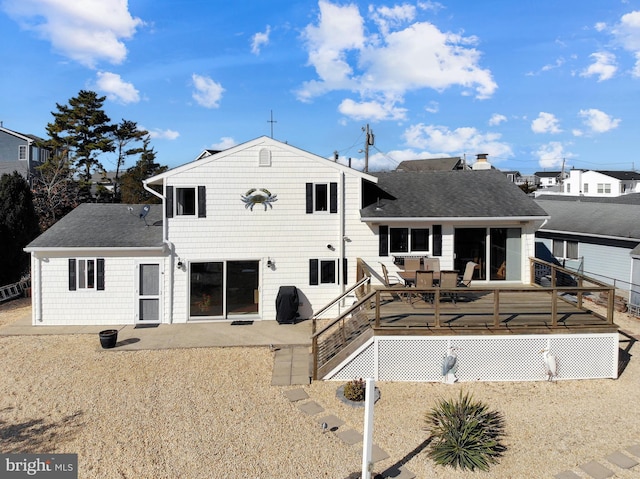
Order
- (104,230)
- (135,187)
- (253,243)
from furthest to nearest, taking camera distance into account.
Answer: (135,187)
(104,230)
(253,243)

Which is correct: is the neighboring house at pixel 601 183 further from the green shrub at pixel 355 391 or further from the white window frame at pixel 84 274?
the white window frame at pixel 84 274

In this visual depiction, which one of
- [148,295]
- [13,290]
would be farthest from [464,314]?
[13,290]

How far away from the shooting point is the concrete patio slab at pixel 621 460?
6879 millimetres

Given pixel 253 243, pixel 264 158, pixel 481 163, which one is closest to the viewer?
pixel 264 158

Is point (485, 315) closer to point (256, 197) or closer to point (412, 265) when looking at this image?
point (412, 265)

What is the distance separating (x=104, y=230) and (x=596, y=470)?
1520 cm

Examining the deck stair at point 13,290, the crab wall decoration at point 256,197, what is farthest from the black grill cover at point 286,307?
the deck stair at point 13,290

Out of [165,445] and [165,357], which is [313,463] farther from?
[165,357]

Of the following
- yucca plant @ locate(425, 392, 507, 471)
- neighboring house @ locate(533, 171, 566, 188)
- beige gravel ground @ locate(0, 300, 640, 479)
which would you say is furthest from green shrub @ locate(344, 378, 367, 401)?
neighboring house @ locate(533, 171, 566, 188)

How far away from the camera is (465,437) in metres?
7.16

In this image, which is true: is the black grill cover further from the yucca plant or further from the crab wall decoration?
the yucca plant

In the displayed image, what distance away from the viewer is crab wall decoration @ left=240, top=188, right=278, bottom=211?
1495cm

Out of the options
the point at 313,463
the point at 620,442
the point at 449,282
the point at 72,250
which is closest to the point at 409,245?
the point at 449,282

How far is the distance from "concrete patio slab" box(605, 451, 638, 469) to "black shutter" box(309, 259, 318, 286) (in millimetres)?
9697
